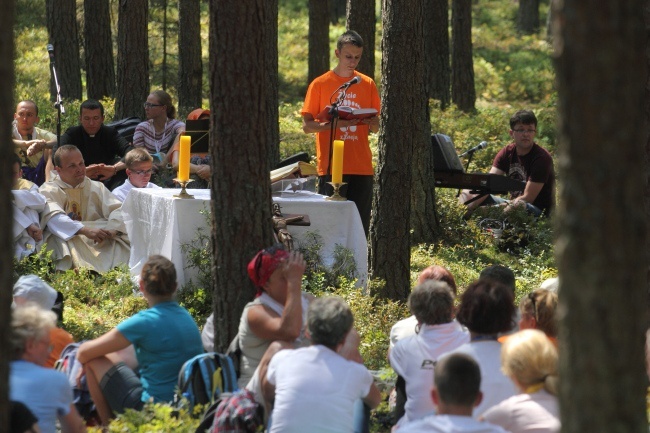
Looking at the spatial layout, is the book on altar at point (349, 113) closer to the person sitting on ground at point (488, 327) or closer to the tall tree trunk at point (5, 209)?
the person sitting on ground at point (488, 327)

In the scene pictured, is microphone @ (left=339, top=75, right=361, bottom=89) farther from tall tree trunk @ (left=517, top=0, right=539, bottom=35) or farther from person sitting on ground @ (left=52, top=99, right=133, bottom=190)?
tall tree trunk @ (left=517, top=0, right=539, bottom=35)

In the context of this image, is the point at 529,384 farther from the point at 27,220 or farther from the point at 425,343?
the point at 27,220

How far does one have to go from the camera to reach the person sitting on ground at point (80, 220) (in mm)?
9281

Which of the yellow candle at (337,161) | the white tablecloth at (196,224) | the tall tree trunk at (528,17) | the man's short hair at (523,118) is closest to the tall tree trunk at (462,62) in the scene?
the man's short hair at (523,118)

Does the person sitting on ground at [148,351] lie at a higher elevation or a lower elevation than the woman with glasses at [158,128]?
lower

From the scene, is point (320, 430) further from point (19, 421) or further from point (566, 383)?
point (566, 383)

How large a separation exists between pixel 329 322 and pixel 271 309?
2.71 feet

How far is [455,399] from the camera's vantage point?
4.30 meters

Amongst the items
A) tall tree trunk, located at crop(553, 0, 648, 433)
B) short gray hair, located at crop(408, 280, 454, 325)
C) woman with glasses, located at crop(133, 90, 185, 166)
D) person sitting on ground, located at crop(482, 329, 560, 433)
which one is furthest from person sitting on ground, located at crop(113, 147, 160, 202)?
tall tree trunk, located at crop(553, 0, 648, 433)

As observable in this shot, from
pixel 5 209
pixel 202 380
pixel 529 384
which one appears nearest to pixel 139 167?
pixel 202 380

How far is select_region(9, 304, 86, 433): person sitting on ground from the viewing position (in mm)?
4797

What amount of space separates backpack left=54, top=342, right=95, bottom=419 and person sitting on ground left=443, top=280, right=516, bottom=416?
7.21ft

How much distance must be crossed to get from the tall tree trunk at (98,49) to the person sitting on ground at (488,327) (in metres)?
13.6

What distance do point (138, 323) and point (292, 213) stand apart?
2993 mm
